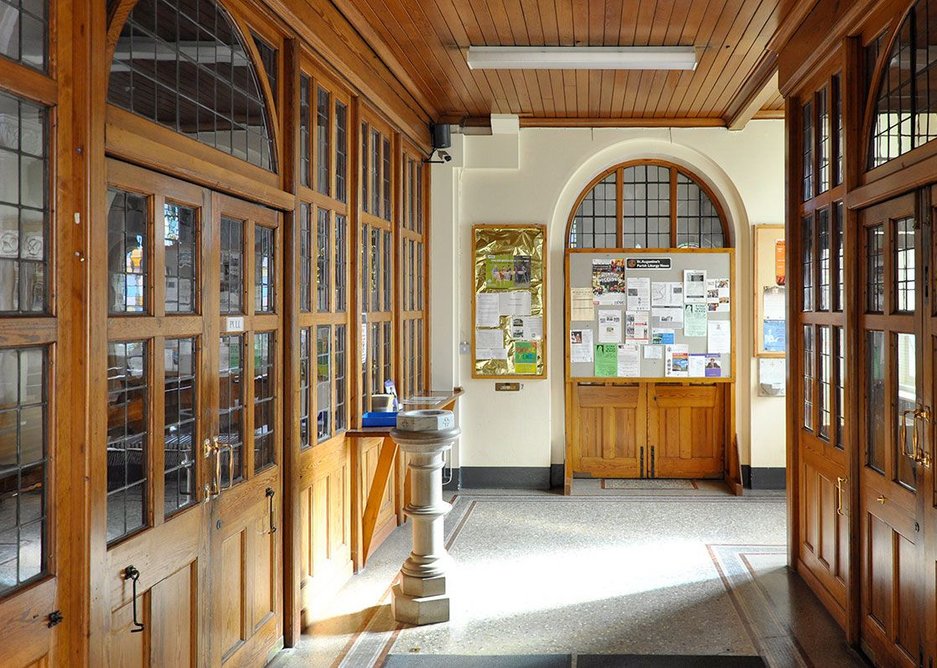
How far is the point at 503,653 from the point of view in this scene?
3885mm

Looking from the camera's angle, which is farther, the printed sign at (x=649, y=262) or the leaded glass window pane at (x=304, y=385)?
the printed sign at (x=649, y=262)

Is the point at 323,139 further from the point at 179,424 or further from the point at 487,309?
the point at 487,309

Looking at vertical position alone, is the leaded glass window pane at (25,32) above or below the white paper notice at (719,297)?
above

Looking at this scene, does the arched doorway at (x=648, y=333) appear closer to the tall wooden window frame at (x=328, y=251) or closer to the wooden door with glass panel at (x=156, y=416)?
the tall wooden window frame at (x=328, y=251)

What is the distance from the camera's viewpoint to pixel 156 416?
110 inches

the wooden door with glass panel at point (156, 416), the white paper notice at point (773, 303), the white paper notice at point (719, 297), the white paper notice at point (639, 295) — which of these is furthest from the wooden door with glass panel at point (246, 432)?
the white paper notice at point (773, 303)

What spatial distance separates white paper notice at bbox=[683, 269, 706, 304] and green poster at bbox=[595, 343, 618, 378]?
0.77 m

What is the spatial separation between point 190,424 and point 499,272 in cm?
478

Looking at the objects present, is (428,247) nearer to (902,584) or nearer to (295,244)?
(295,244)

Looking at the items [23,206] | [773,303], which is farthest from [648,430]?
[23,206]

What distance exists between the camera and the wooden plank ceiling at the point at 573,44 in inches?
186

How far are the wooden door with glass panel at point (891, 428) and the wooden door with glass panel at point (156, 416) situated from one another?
2722 millimetres

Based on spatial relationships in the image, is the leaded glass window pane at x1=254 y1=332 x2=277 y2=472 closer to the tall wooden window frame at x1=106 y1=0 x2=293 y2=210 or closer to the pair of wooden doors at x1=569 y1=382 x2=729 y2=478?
the tall wooden window frame at x1=106 y1=0 x2=293 y2=210

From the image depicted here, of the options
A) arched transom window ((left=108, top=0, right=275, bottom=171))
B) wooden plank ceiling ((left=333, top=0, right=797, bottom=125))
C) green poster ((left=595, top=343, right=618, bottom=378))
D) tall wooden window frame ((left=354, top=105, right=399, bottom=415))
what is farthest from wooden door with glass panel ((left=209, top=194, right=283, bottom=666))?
green poster ((left=595, top=343, right=618, bottom=378))
